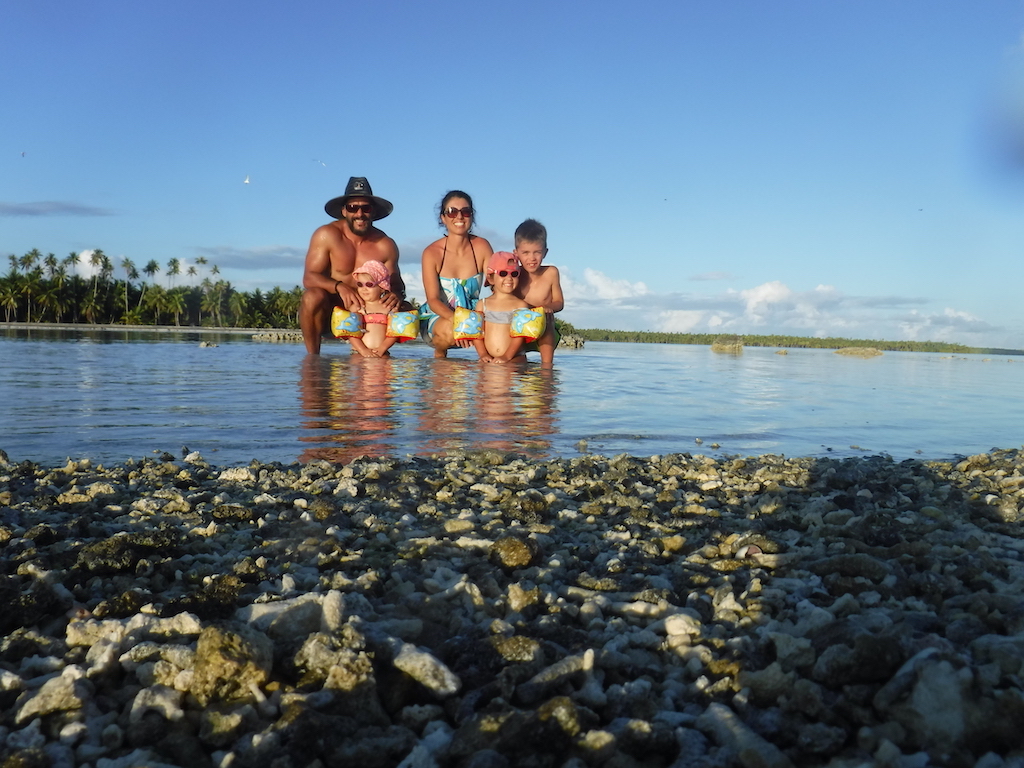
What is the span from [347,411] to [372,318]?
5238mm

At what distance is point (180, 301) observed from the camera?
71062mm

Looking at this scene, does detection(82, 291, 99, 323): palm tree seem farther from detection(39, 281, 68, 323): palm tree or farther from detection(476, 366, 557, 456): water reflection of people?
detection(476, 366, 557, 456): water reflection of people

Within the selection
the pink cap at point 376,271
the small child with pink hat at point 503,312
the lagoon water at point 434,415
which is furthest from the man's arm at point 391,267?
the small child with pink hat at point 503,312

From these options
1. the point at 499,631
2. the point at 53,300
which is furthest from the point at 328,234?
the point at 53,300

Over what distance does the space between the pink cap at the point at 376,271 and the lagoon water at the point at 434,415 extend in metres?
1.21

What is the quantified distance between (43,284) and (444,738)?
74206 millimetres

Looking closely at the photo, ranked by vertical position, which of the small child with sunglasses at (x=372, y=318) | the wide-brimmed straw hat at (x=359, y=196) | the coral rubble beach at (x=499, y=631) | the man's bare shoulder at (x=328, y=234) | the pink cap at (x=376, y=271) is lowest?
the coral rubble beach at (x=499, y=631)

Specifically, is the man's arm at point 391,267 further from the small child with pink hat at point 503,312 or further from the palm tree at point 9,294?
the palm tree at point 9,294

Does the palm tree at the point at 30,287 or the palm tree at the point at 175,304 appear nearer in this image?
the palm tree at the point at 30,287

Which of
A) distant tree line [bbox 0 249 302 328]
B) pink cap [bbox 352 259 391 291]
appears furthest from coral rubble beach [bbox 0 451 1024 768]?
distant tree line [bbox 0 249 302 328]

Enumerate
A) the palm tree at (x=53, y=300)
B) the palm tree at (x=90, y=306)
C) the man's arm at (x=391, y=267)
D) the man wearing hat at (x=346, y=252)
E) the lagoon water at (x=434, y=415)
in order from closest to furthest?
the lagoon water at (x=434, y=415)
the man wearing hat at (x=346, y=252)
the man's arm at (x=391, y=267)
the palm tree at (x=53, y=300)
the palm tree at (x=90, y=306)

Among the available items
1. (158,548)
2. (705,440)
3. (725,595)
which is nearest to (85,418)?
(158,548)

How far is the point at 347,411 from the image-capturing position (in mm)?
5949

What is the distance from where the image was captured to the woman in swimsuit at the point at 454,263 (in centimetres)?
1037
